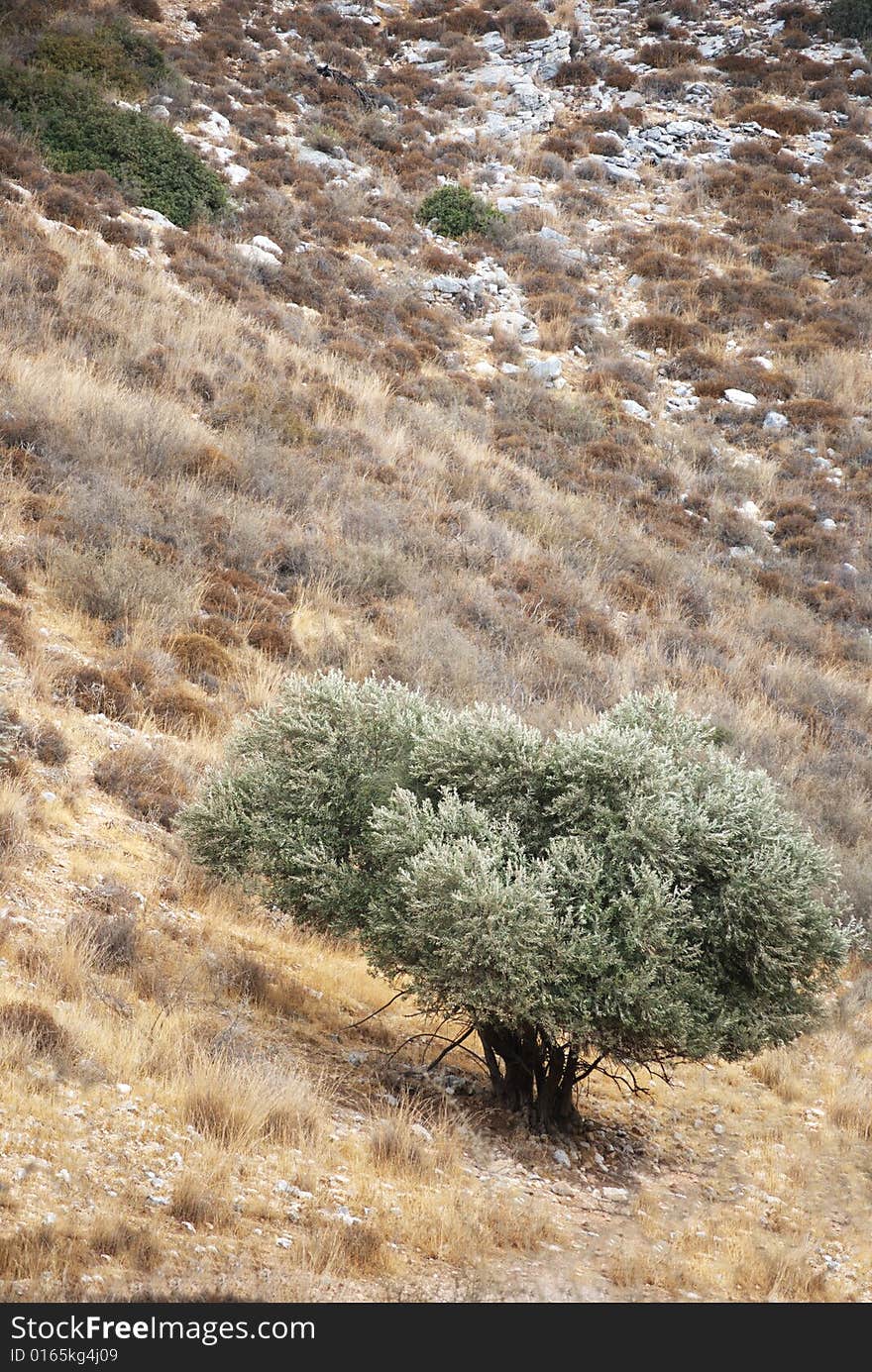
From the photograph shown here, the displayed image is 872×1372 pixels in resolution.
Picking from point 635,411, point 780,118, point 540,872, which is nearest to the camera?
point 540,872

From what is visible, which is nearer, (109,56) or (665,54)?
(109,56)

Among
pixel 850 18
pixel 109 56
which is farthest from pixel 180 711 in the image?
pixel 850 18

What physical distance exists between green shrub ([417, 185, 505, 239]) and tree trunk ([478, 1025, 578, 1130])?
67.8 ft

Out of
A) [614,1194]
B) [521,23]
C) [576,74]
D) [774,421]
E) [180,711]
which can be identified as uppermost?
[521,23]

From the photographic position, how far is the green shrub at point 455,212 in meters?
22.8

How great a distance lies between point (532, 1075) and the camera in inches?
221

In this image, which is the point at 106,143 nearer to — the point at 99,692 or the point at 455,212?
the point at 455,212

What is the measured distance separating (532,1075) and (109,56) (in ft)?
71.2

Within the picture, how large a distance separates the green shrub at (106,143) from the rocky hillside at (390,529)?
9cm

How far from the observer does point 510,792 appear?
19.0ft

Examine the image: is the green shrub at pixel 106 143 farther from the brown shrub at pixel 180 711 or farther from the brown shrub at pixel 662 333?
the brown shrub at pixel 180 711

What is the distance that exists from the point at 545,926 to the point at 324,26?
3063 cm

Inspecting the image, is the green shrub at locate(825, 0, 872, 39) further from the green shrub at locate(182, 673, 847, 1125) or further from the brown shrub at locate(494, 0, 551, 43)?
the green shrub at locate(182, 673, 847, 1125)

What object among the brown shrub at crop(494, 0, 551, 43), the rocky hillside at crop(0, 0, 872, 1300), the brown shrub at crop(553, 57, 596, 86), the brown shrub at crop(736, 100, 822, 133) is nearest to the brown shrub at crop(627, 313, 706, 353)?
the rocky hillside at crop(0, 0, 872, 1300)
